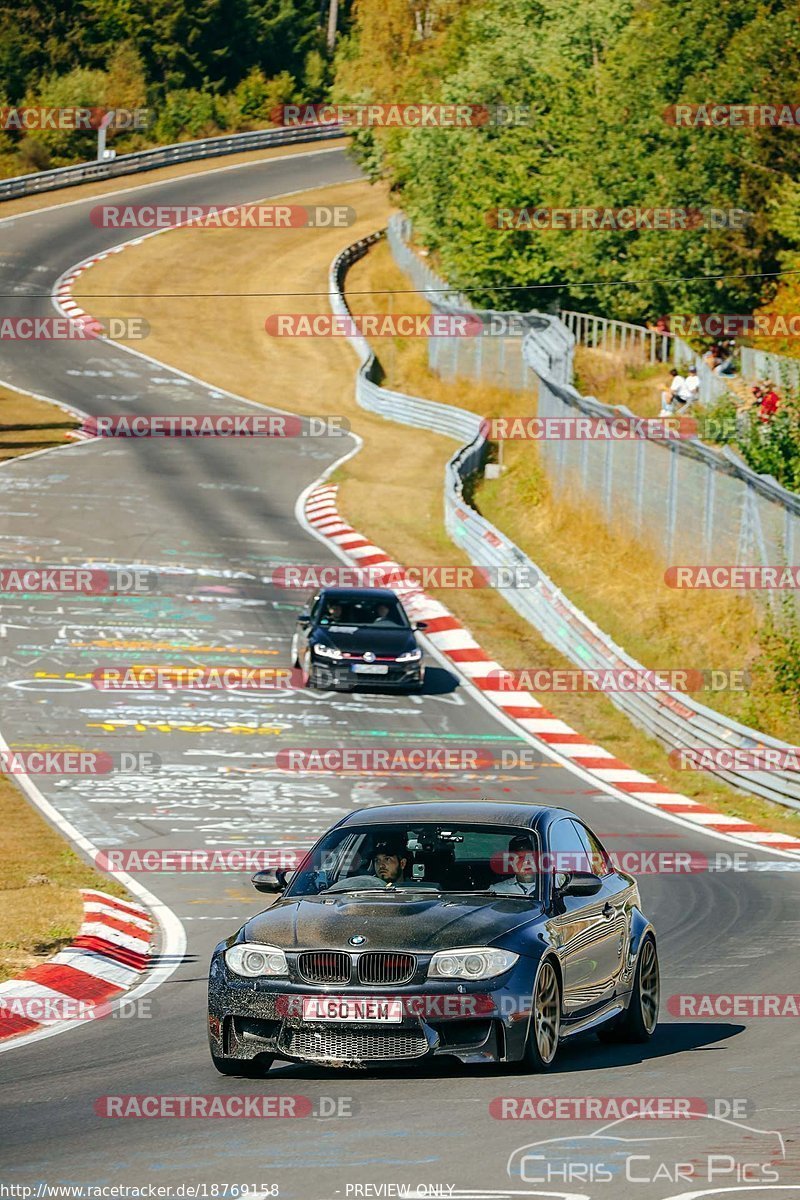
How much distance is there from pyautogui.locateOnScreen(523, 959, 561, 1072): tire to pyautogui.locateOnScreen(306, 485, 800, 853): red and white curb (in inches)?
464

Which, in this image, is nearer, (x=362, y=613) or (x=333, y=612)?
(x=333, y=612)

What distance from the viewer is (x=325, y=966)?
9555 millimetres

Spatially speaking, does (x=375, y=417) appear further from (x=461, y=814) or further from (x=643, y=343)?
(x=461, y=814)

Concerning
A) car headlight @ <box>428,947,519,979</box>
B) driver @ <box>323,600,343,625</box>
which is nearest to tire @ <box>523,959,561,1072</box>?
car headlight @ <box>428,947,519,979</box>

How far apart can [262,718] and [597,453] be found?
1265 centimetres

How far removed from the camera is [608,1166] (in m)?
7.77

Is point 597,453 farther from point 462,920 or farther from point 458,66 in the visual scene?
point 458,66

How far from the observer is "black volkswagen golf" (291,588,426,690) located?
94.6 feet

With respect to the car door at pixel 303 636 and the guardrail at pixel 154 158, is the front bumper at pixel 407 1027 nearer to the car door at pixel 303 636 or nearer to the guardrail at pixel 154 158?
the car door at pixel 303 636

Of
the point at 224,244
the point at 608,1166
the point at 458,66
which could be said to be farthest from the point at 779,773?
the point at 224,244

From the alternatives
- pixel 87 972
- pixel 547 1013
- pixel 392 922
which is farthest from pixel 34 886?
pixel 547 1013

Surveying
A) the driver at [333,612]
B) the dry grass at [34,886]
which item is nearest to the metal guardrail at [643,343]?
the driver at [333,612]

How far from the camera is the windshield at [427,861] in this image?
10430 millimetres

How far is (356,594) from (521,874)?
19.7 meters
